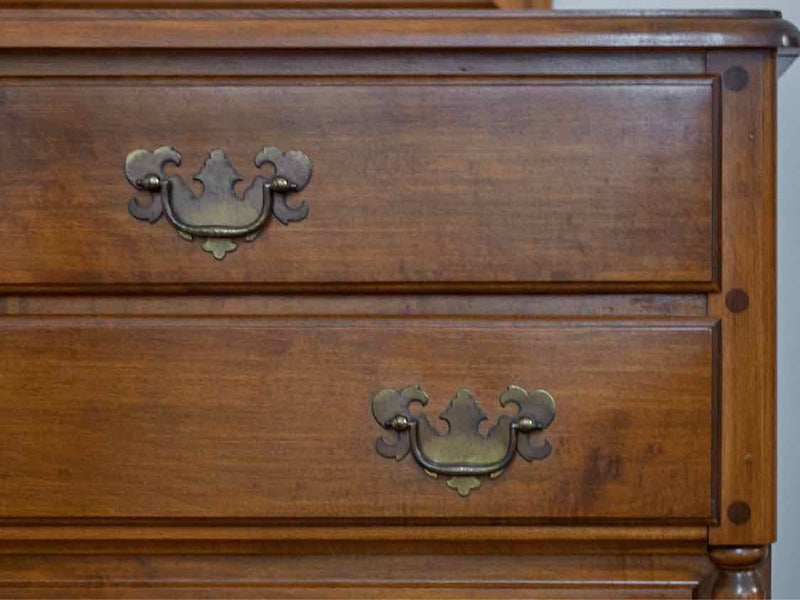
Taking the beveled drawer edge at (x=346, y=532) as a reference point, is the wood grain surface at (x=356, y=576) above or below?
below

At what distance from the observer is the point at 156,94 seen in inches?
23.5

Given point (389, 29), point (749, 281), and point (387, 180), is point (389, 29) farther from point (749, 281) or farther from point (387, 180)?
point (749, 281)

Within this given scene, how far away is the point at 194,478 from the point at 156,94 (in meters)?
0.25

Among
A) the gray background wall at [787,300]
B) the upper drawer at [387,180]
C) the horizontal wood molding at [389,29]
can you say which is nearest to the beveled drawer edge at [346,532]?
the upper drawer at [387,180]

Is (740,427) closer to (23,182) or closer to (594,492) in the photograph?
(594,492)

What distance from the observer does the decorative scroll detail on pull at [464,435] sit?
59 cm

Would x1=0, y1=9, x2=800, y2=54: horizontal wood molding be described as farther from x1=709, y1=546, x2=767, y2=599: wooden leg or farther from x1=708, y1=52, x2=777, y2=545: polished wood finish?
x1=709, y1=546, x2=767, y2=599: wooden leg

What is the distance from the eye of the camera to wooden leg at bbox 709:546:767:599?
1.98 ft

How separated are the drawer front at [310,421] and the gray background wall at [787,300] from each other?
20.5 inches

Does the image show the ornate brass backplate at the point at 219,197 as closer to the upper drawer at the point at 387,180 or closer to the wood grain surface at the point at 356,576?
the upper drawer at the point at 387,180

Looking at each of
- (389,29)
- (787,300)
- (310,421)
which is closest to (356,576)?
(310,421)

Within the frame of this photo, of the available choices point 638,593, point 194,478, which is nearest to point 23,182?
point 194,478

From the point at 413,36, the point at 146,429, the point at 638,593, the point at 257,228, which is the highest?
the point at 413,36

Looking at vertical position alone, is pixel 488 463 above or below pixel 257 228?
below
